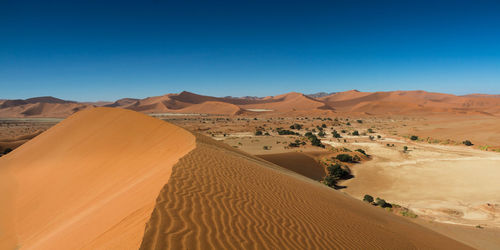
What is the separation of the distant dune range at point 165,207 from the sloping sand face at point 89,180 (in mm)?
37

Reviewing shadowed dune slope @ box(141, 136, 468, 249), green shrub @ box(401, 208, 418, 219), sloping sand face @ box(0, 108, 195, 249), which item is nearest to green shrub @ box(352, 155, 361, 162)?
green shrub @ box(401, 208, 418, 219)

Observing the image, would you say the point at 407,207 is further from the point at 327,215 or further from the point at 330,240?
the point at 330,240

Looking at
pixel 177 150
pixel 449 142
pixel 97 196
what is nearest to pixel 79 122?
pixel 177 150

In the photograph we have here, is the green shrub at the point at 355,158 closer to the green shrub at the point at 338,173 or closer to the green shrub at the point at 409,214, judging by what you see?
the green shrub at the point at 338,173

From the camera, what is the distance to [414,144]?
2888 centimetres

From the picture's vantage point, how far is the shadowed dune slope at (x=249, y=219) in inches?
139

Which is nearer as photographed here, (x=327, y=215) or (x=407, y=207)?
(x=327, y=215)

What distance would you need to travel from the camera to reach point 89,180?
27.5 ft

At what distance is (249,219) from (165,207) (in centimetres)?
140

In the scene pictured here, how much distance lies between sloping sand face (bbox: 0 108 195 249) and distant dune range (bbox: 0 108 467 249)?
0.04 m

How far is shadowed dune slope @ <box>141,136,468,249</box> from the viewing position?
11.6 feet

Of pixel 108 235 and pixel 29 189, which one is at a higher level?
pixel 108 235

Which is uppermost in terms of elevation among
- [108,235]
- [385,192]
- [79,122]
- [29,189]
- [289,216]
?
[79,122]

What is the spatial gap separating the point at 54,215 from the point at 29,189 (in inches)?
141
